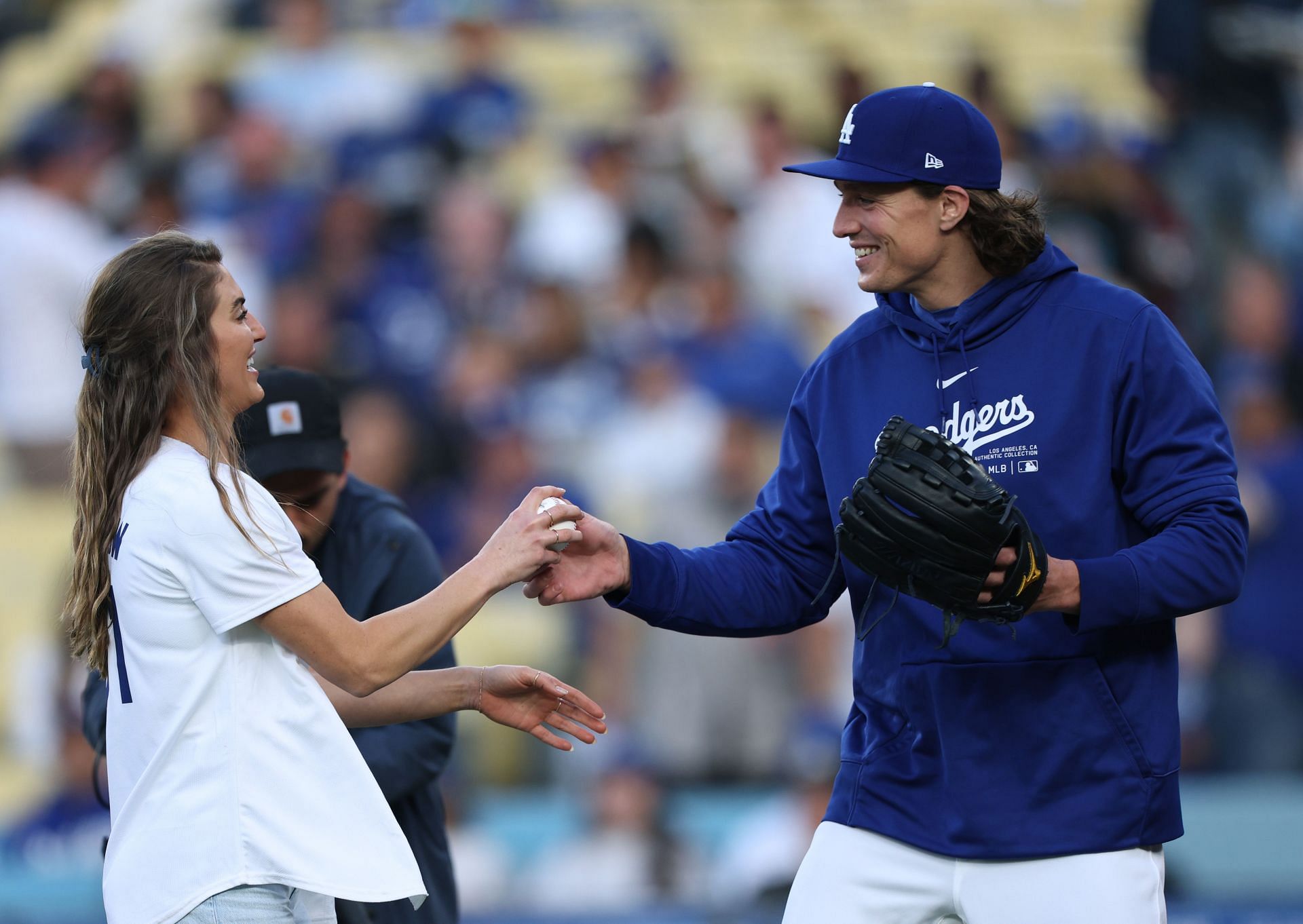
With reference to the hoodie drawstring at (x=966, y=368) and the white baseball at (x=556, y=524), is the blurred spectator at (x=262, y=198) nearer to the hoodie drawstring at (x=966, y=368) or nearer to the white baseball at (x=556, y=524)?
the white baseball at (x=556, y=524)

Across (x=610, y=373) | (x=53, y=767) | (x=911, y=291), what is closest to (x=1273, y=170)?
(x=610, y=373)

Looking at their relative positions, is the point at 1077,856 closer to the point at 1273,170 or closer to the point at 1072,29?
the point at 1273,170

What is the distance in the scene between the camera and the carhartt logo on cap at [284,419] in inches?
139

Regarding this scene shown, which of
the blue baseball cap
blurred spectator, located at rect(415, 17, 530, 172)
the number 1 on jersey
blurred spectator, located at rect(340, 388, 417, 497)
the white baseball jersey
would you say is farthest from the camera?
blurred spectator, located at rect(415, 17, 530, 172)

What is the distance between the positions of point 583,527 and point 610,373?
5.46 meters

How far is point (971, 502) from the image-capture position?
2844 millimetres

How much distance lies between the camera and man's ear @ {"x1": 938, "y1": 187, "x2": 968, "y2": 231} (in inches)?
129

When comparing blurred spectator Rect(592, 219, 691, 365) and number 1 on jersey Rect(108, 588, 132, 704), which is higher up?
blurred spectator Rect(592, 219, 691, 365)

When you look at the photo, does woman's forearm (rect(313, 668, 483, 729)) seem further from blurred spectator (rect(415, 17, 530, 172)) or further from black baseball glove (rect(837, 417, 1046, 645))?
blurred spectator (rect(415, 17, 530, 172))

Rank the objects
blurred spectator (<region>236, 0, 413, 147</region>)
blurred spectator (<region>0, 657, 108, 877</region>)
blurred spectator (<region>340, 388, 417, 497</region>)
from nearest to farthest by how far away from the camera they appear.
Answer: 1. blurred spectator (<region>0, 657, 108, 877</region>)
2. blurred spectator (<region>340, 388, 417, 497</region>)
3. blurred spectator (<region>236, 0, 413, 147</region>)

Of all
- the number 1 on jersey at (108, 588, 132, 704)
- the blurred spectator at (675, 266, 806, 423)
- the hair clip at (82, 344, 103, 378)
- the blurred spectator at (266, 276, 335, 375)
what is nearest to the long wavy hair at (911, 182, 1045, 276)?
the hair clip at (82, 344, 103, 378)

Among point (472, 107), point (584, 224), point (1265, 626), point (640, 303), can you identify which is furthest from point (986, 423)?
point (472, 107)

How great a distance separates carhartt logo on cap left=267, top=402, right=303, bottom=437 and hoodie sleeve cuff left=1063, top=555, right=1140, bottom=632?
5.56ft

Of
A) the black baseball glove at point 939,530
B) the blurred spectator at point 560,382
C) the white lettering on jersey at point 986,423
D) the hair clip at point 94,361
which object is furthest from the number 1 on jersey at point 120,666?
the blurred spectator at point 560,382
